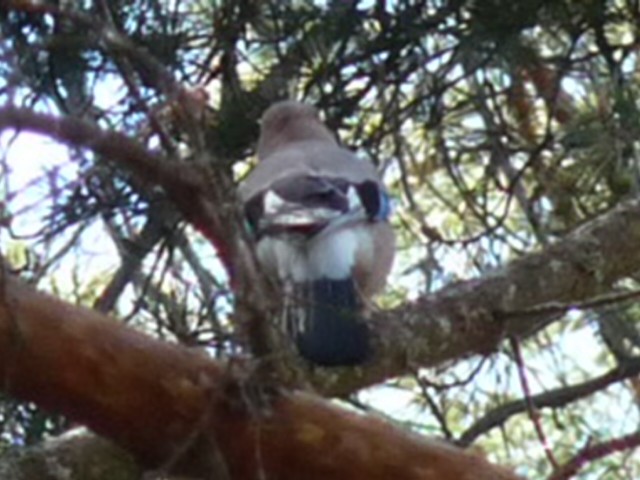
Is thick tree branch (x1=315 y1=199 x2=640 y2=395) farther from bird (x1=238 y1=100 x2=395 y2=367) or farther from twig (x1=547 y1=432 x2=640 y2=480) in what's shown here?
twig (x1=547 y1=432 x2=640 y2=480)

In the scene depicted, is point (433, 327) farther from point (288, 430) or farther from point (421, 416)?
point (288, 430)

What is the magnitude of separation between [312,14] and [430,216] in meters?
0.78

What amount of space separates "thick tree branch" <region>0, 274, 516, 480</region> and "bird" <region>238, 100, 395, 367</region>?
1347 millimetres

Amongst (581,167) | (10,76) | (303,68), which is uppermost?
(303,68)

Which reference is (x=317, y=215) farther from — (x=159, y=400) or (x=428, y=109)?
(x=159, y=400)

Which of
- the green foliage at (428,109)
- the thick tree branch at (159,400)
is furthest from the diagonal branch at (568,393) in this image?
the thick tree branch at (159,400)

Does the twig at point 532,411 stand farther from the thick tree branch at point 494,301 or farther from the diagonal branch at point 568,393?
the diagonal branch at point 568,393

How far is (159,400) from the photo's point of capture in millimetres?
2318

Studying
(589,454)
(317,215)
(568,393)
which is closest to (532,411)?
(589,454)

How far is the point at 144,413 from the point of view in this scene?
231 cm

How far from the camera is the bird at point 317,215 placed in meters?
3.97

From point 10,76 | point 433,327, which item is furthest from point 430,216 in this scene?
point 10,76

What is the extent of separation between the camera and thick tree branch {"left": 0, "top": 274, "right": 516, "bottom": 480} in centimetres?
227

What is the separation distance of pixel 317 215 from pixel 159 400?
1797mm
